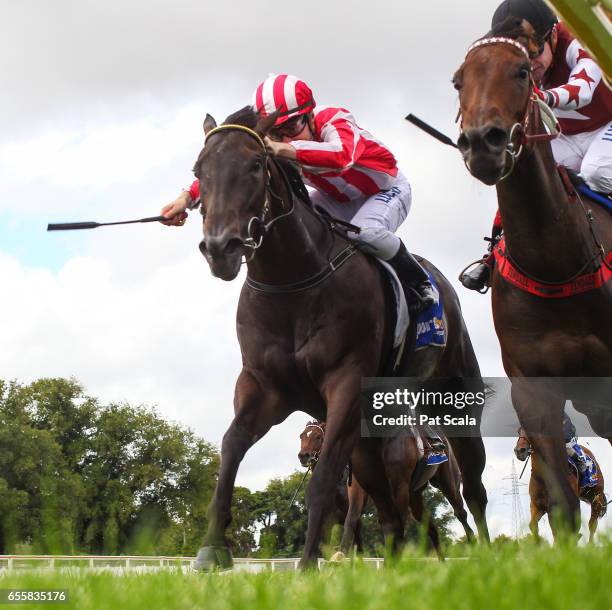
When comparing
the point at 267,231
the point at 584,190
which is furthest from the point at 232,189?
the point at 584,190

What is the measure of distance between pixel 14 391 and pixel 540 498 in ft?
177

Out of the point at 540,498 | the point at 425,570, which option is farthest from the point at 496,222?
the point at 540,498

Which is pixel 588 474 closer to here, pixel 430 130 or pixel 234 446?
pixel 234 446

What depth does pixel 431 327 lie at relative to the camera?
841cm

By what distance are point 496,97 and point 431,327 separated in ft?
10.2

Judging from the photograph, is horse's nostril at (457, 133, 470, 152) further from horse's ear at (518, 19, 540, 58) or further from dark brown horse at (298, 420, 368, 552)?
dark brown horse at (298, 420, 368, 552)

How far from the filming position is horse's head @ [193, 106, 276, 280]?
245 inches

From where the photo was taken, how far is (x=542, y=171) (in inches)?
243

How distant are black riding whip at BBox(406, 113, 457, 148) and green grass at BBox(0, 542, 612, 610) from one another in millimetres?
3032

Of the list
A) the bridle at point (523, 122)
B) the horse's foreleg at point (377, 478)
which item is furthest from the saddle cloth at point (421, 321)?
the bridle at point (523, 122)

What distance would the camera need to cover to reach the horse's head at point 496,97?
5.36 meters

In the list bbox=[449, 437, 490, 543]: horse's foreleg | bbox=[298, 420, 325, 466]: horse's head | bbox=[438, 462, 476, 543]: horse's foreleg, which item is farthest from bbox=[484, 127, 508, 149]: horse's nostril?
bbox=[298, 420, 325, 466]: horse's head

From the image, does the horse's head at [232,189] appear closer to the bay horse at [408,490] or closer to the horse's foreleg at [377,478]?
the horse's foreleg at [377,478]

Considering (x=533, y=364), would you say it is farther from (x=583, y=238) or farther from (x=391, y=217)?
(x=391, y=217)
